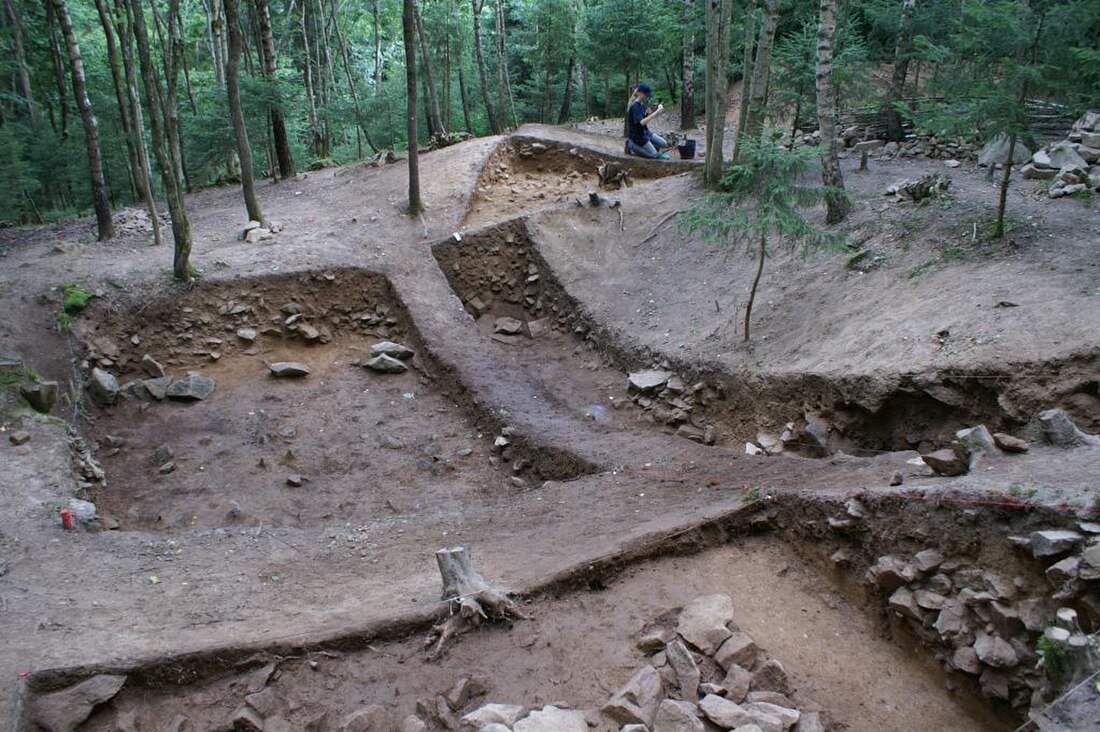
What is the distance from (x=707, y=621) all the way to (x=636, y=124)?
1452 centimetres

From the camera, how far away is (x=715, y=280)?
40.7ft

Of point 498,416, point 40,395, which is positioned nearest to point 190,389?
point 40,395

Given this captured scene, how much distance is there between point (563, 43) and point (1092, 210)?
678 inches

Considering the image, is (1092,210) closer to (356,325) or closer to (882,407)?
(882,407)

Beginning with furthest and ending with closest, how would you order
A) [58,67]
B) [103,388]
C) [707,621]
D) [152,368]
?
[58,67]
[152,368]
[103,388]
[707,621]

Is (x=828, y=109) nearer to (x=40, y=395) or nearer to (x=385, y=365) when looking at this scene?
(x=385, y=365)

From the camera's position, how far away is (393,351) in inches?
484

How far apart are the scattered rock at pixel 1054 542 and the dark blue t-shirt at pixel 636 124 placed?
560 inches

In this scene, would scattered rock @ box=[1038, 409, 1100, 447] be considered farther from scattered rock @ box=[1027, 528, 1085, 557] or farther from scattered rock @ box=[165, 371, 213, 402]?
scattered rock @ box=[165, 371, 213, 402]

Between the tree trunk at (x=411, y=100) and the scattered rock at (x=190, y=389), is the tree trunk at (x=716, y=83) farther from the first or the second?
the scattered rock at (x=190, y=389)

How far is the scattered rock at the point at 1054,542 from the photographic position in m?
4.66

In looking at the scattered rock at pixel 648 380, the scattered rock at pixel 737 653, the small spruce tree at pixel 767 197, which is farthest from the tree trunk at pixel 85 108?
the scattered rock at pixel 737 653

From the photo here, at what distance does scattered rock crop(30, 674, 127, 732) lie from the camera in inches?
189

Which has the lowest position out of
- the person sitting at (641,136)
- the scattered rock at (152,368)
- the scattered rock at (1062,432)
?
the scattered rock at (1062,432)
